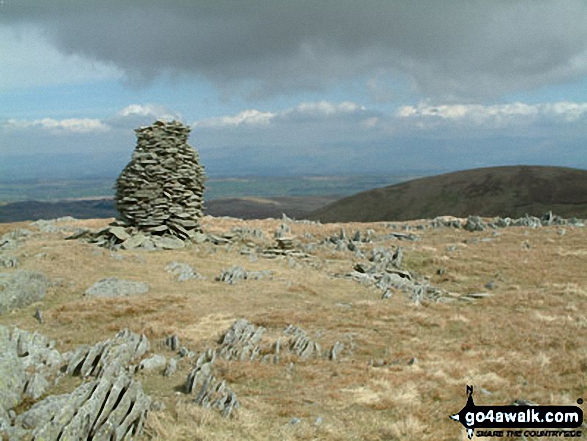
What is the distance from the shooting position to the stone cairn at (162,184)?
3797 cm

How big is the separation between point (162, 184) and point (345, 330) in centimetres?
2438

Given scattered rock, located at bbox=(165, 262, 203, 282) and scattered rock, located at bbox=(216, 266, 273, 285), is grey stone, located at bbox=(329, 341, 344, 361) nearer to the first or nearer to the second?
scattered rock, located at bbox=(216, 266, 273, 285)

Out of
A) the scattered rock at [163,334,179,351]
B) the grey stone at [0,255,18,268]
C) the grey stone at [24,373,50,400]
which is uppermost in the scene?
the grey stone at [0,255,18,268]

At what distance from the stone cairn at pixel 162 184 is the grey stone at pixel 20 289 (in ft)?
46.8

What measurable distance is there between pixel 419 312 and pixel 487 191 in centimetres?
12120

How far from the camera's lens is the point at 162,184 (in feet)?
126

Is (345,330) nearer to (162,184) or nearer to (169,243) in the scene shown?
(169,243)

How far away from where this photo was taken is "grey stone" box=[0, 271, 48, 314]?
21422 millimetres

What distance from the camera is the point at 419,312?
2258 cm


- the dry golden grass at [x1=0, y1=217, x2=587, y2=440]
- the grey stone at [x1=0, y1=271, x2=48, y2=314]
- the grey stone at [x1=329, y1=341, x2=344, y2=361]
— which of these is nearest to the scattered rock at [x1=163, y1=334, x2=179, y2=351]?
the dry golden grass at [x1=0, y1=217, x2=587, y2=440]

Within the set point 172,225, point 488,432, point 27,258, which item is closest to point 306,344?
point 488,432

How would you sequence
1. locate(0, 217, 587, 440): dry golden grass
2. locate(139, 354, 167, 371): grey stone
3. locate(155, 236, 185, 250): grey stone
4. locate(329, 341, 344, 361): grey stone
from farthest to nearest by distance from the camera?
locate(155, 236, 185, 250): grey stone, locate(329, 341, 344, 361): grey stone, locate(139, 354, 167, 371): grey stone, locate(0, 217, 587, 440): dry golden grass

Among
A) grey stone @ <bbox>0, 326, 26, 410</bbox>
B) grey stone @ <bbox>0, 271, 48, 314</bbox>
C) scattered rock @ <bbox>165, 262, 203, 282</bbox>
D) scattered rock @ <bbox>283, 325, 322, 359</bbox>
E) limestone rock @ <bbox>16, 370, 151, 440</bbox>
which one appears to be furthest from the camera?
scattered rock @ <bbox>165, 262, 203, 282</bbox>

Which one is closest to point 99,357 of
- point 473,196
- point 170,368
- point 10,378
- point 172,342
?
point 170,368
